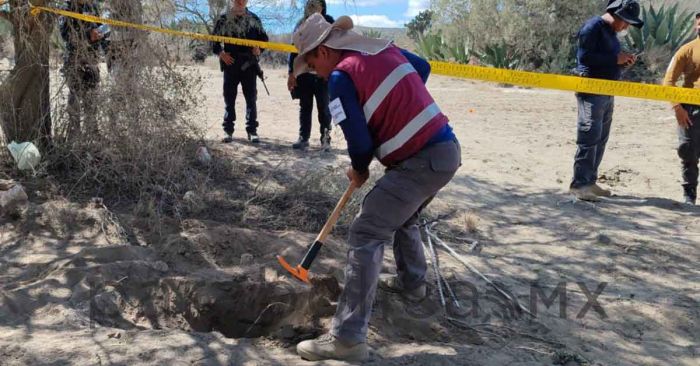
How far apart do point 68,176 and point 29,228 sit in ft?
Result: 3.01

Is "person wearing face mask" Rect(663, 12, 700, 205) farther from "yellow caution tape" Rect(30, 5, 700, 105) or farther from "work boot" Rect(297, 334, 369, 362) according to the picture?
"work boot" Rect(297, 334, 369, 362)

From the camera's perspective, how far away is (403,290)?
146 inches

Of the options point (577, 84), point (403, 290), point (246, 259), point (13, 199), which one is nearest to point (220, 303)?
point (246, 259)

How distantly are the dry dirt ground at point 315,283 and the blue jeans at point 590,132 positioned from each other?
310 mm

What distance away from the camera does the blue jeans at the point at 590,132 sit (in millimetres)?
5656

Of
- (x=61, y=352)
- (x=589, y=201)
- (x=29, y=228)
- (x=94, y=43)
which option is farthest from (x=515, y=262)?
(x=94, y=43)

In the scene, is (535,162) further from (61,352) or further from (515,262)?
(61,352)

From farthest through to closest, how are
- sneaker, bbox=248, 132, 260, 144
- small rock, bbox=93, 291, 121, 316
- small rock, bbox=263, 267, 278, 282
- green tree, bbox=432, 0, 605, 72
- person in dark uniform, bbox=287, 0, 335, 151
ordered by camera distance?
green tree, bbox=432, 0, 605, 72 < sneaker, bbox=248, 132, 260, 144 < person in dark uniform, bbox=287, 0, 335, 151 < small rock, bbox=263, 267, 278, 282 < small rock, bbox=93, 291, 121, 316

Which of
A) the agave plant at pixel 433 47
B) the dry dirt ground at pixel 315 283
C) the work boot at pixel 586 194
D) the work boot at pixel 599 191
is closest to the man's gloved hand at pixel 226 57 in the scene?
the dry dirt ground at pixel 315 283

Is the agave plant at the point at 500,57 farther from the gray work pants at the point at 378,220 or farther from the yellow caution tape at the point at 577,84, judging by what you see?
the gray work pants at the point at 378,220

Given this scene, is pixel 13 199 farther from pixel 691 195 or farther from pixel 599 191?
pixel 691 195

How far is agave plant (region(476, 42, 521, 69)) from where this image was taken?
18.3m

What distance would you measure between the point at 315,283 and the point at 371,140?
3.42 ft

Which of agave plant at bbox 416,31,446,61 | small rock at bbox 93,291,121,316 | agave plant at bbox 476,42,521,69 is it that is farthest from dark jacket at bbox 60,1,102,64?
agave plant at bbox 416,31,446,61
